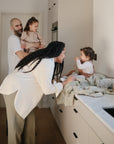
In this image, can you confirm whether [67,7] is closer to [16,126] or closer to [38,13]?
[38,13]

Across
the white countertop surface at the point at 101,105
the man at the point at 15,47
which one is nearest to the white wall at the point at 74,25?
the man at the point at 15,47

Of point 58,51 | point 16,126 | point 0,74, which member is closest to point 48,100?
point 0,74

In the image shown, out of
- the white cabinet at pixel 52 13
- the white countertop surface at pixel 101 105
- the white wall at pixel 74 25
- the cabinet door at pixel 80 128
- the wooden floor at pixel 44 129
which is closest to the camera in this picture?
the white countertop surface at pixel 101 105

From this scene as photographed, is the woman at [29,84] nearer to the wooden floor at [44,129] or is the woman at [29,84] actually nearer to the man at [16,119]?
the man at [16,119]

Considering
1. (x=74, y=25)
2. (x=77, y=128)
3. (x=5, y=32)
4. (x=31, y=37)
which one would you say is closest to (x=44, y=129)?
(x=77, y=128)

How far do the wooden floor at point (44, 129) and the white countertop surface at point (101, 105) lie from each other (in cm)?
109

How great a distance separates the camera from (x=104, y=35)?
2865mm

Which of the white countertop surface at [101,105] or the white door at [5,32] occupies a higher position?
the white door at [5,32]

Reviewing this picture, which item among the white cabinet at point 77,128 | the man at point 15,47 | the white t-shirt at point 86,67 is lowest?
the white cabinet at point 77,128

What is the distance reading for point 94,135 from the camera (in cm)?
140

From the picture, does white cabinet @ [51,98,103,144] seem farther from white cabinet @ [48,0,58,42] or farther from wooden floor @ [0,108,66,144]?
white cabinet @ [48,0,58,42]

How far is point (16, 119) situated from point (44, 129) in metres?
1.09

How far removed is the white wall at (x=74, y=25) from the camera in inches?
131

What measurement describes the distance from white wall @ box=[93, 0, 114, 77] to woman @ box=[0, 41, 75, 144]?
1.01m
